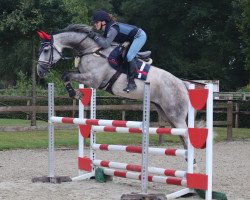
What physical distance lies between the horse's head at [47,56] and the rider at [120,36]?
19.9 inches

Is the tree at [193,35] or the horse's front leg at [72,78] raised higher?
the tree at [193,35]

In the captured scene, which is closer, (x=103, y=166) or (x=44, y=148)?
(x=103, y=166)

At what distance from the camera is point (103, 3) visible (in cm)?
4331

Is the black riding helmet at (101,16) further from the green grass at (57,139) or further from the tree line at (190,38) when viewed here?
the tree line at (190,38)

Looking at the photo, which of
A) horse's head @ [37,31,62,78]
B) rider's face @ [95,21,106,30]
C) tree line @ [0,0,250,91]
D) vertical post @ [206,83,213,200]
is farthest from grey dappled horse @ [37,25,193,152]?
tree line @ [0,0,250,91]

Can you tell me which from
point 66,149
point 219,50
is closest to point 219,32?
point 219,50

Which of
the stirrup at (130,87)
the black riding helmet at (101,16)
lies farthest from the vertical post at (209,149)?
the black riding helmet at (101,16)

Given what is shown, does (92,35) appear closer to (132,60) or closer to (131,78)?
(132,60)

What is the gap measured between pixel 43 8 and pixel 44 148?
200 inches

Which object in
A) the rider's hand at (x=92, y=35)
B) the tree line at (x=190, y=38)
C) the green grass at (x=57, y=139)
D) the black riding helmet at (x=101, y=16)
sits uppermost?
the tree line at (x=190, y=38)

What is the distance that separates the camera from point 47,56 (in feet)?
25.5

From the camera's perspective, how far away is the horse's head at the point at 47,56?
7723 mm

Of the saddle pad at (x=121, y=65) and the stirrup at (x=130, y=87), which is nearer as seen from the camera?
the stirrup at (x=130, y=87)

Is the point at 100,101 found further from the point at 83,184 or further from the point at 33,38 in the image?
the point at 83,184
